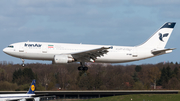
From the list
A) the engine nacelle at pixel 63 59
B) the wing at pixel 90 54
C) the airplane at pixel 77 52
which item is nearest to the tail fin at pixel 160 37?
the airplane at pixel 77 52

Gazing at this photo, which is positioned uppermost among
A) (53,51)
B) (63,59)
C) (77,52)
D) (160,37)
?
(160,37)

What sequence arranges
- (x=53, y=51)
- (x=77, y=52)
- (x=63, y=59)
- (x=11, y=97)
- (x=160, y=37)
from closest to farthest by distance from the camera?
(x=63, y=59) < (x=77, y=52) < (x=53, y=51) < (x=160, y=37) < (x=11, y=97)

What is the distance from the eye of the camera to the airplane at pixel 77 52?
137ft

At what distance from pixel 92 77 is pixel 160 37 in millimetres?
45931

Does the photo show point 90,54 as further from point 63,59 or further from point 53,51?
point 53,51

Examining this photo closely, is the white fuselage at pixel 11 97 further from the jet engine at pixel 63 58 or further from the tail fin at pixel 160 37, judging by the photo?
the tail fin at pixel 160 37

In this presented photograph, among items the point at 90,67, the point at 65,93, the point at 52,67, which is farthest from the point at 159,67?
the point at 65,93

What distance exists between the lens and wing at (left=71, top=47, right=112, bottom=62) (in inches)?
1612

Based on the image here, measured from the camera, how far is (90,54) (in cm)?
4209

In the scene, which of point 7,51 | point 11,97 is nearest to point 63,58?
point 7,51

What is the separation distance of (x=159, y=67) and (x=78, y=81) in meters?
31.7

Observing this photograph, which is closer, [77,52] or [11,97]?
[77,52]

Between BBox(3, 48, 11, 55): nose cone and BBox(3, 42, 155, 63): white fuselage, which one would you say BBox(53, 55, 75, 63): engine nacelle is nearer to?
BBox(3, 42, 155, 63): white fuselage

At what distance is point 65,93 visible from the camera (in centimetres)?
6800
